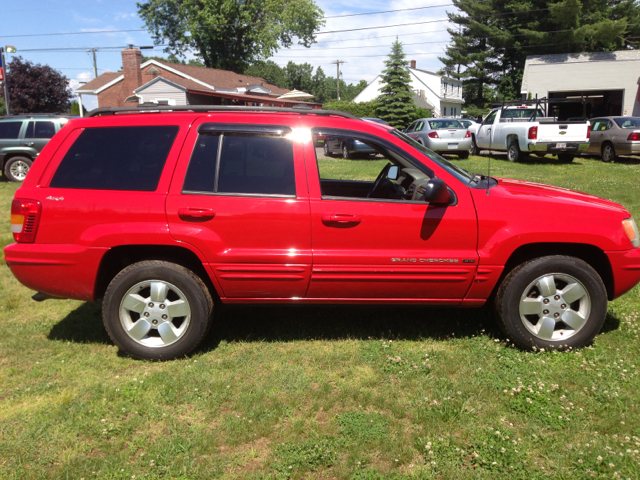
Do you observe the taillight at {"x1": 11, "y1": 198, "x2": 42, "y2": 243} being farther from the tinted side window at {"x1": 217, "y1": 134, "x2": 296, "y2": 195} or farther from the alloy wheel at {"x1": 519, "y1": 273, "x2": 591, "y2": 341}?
the alloy wheel at {"x1": 519, "y1": 273, "x2": 591, "y2": 341}

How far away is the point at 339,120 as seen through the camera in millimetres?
4316

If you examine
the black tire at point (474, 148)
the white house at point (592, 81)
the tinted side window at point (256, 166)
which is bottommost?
the black tire at point (474, 148)

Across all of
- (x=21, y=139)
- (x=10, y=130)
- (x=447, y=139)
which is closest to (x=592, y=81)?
(x=447, y=139)

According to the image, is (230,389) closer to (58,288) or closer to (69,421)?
(69,421)

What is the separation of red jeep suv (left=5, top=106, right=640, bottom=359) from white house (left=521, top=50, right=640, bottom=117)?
29.1 meters

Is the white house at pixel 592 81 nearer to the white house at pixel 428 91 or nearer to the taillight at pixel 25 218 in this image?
the white house at pixel 428 91

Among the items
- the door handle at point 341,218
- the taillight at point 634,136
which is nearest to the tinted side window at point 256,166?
the door handle at point 341,218

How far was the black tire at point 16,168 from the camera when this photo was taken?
1545 centimetres

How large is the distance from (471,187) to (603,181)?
34.2ft

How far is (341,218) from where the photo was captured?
4.04 m

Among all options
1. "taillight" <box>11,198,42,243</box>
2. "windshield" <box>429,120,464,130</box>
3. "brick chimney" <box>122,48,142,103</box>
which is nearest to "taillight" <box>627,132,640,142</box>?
"windshield" <box>429,120,464,130</box>

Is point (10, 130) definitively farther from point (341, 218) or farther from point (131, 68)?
point (131, 68)

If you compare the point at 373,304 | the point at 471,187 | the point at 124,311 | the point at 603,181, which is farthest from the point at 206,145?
the point at 603,181

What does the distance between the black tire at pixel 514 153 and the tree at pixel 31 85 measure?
150 ft
